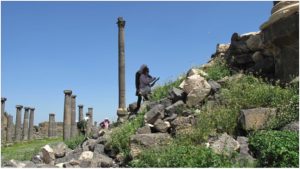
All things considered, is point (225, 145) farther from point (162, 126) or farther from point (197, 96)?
point (197, 96)

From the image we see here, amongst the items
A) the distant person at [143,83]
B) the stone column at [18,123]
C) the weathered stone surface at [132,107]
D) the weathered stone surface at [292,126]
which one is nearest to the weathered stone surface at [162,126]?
the weathered stone surface at [292,126]

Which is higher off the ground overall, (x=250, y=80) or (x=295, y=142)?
(x=250, y=80)

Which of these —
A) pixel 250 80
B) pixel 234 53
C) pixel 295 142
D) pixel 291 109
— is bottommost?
pixel 295 142

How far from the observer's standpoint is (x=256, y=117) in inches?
363

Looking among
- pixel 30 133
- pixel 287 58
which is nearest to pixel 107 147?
pixel 287 58

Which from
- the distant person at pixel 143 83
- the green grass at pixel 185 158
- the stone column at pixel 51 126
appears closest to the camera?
the green grass at pixel 185 158

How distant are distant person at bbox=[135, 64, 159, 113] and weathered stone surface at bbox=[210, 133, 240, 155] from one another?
6934mm

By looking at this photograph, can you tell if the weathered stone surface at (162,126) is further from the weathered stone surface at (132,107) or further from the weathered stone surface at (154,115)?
Answer: the weathered stone surface at (132,107)

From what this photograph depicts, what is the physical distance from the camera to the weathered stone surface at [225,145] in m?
8.12

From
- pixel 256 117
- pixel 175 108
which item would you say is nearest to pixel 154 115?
pixel 175 108

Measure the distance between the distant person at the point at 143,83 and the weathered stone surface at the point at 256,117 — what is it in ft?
20.9

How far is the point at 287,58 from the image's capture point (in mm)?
11172

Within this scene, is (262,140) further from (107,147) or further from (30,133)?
(30,133)

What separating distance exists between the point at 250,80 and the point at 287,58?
117 cm
